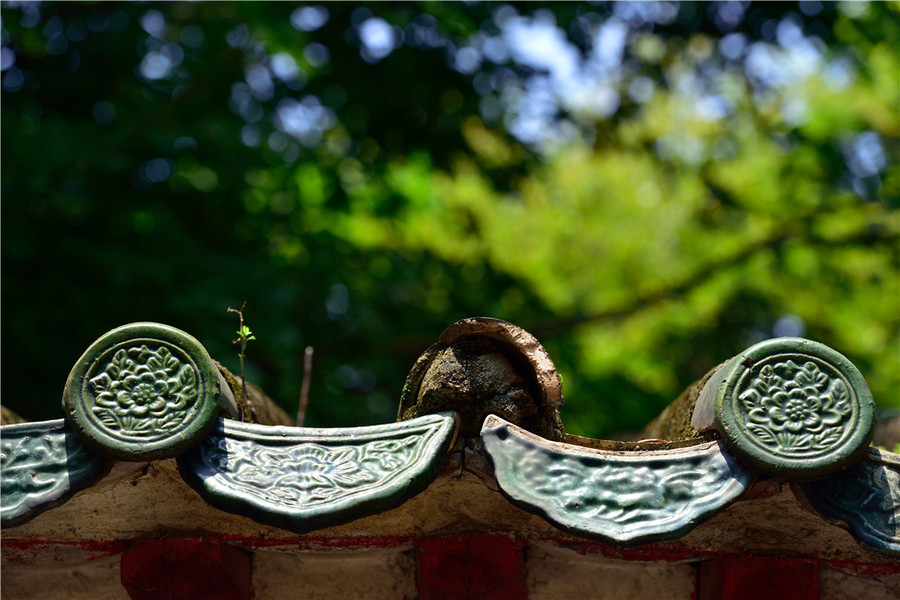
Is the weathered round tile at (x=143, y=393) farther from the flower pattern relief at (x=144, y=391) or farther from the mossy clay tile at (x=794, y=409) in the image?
the mossy clay tile at (x=794, y=409)

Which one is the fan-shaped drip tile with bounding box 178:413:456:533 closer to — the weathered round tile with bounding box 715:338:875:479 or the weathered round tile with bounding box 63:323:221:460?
the weathered round tile with bounding box 63:323:221:460

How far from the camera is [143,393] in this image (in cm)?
145

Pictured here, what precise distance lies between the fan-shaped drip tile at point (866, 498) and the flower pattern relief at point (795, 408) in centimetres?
8

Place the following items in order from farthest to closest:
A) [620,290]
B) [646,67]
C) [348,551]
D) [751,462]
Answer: [620,290] < [646,67] < [348,551] < [751,462]

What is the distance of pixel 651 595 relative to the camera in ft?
5.79

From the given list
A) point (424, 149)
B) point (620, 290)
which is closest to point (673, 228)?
point (620, 290)

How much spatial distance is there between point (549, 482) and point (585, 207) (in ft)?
41.4

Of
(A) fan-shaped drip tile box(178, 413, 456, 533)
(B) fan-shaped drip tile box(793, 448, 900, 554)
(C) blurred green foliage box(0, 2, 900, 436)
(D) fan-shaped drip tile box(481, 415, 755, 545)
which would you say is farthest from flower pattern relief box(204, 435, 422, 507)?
(C) blurred green foliage box(0, 2, 900, 436)

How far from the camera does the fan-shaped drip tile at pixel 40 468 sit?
1.41 metres

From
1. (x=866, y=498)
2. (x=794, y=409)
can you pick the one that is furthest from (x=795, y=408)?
(x=866, y=498)

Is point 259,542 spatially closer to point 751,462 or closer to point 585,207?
point 751,462

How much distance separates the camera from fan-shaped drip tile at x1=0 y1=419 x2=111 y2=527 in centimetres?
141

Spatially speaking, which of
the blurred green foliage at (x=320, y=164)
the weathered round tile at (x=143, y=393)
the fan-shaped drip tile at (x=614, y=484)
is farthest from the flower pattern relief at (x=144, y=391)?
the blurred green foliage at (x=320, y=164)

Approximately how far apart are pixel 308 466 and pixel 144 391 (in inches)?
10.4
